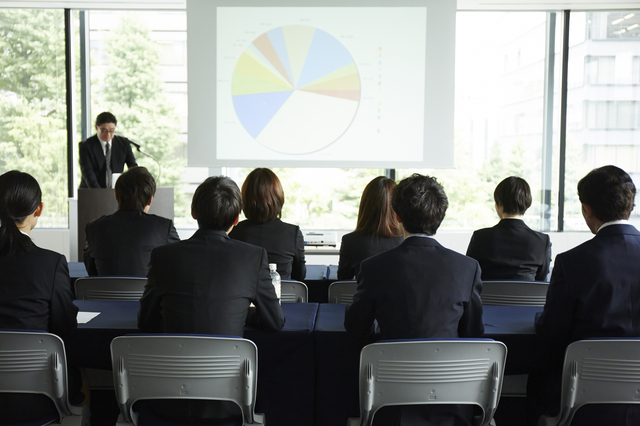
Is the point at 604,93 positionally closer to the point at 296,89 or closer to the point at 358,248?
the point at 296,89

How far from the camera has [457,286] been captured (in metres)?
1.71

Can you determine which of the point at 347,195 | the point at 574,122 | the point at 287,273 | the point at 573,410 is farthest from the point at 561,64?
the point at 573,410

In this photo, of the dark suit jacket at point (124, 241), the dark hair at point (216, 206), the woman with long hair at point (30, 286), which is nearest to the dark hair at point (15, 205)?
the woman with long hair at point (30, 286)

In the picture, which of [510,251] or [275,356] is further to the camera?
[510,251]

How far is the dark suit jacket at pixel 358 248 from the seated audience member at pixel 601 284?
A: 3.54ft

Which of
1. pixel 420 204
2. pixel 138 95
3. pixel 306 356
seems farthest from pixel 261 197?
pixel 138 95

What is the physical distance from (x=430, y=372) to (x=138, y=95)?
17.9 ft

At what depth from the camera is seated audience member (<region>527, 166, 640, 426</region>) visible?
1.73m

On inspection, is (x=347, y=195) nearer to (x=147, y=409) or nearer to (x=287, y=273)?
(x=287, y=273)

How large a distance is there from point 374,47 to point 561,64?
7.73 feet

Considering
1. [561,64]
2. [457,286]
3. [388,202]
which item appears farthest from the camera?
[561,64]

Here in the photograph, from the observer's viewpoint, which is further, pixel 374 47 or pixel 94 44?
pixel 94 44

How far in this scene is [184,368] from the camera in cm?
164

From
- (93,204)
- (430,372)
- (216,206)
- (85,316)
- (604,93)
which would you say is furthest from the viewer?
(604,93)
